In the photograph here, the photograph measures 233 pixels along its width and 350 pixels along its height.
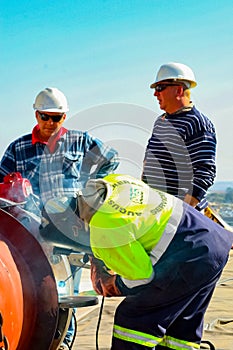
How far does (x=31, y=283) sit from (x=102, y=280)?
17.4 inches

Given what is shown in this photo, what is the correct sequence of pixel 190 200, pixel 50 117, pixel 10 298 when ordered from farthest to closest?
pixel 50 117 < pixel 190 200 < pixel 10 298

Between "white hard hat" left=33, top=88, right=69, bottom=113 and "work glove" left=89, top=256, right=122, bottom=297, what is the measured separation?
196 centimetres

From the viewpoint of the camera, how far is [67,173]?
16.5 feet

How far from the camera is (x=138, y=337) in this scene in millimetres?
3266

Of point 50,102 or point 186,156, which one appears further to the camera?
point 50,102

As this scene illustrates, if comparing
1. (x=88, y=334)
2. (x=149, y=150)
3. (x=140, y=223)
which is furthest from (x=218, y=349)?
(x=140, y=223)

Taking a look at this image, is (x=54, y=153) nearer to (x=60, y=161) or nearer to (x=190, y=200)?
(x=60, y=161)

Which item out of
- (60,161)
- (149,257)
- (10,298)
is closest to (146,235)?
(149,257)

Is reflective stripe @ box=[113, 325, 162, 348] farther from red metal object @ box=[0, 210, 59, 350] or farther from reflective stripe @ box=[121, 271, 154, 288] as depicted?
red metal object @ box=[0, 210, 59, 350]

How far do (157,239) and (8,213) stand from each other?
0.71m

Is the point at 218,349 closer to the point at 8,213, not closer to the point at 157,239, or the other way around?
the point at 157,239

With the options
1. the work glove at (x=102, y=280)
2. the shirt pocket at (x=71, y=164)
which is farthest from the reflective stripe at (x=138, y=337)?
the shirt pocket at (x=71, y=164)

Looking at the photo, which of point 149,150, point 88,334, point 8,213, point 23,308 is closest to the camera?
point 23,308

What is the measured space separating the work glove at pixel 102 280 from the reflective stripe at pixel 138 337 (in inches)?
7.9
